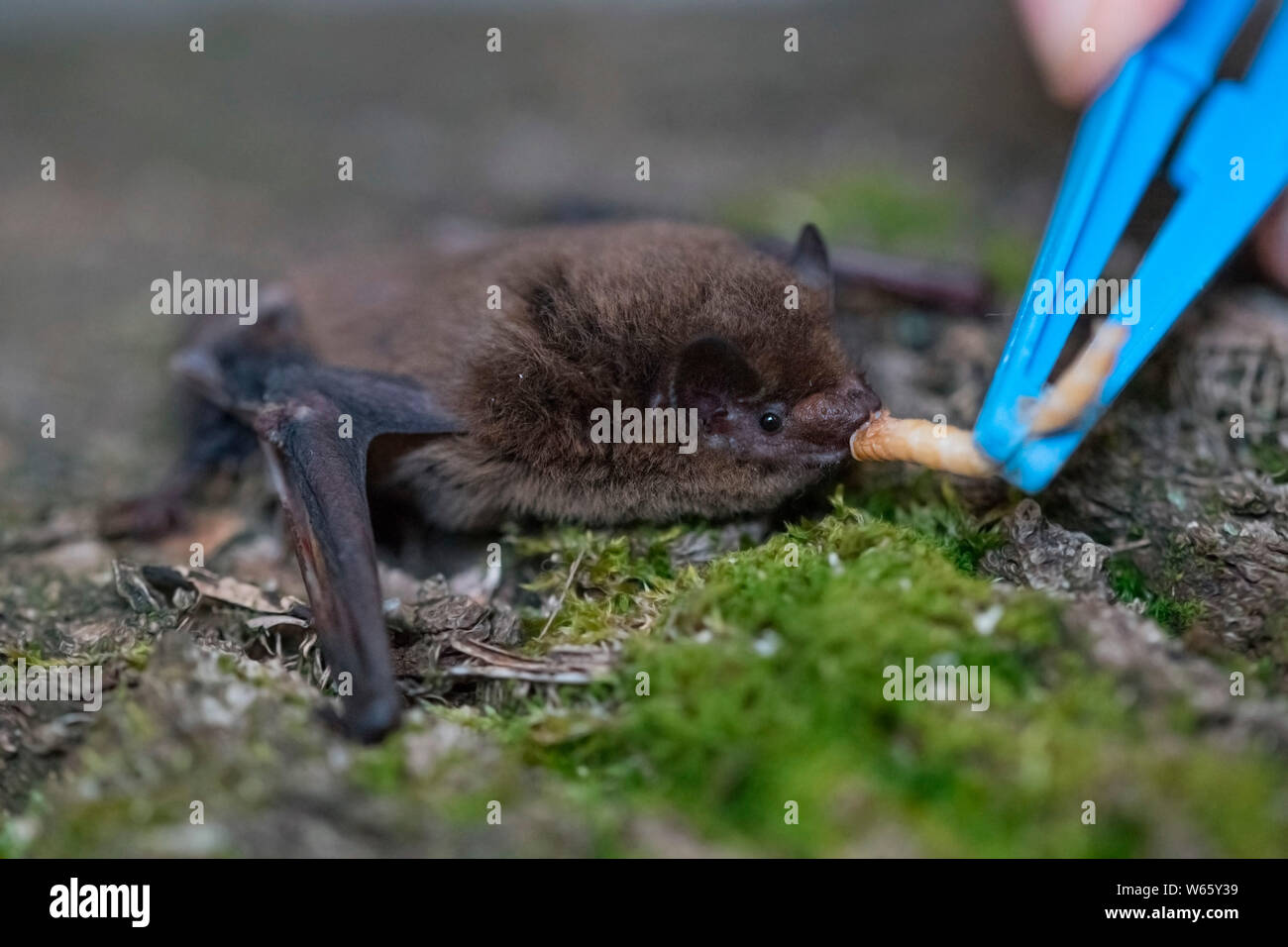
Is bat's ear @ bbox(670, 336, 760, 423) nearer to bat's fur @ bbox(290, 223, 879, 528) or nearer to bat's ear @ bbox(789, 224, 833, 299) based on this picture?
bat's fur @ bbox(290, 223, 879, 528)

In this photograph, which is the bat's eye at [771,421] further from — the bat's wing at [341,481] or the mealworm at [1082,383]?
the bat's wing at [341,481]

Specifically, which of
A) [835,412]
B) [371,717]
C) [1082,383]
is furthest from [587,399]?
[1082,383]

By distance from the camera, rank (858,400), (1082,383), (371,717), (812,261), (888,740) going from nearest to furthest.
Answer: (888,740), (371,717), (1082,383), (858,400), (812,261)

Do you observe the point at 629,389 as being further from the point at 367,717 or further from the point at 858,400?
the point at 367,717

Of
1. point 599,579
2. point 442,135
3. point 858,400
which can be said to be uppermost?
point 442,135

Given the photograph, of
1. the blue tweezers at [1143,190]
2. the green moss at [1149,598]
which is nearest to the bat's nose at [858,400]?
the blue tweezers at [1143,190]

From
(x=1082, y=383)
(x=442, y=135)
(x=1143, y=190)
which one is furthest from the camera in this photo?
(x=442, y=135)

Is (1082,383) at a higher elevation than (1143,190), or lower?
lower
